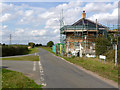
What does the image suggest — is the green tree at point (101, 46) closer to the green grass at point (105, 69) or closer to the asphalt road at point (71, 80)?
the green grass at point (105, 69)

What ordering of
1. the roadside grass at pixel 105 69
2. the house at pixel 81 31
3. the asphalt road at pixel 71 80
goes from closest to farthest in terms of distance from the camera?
the asphalt road at pixel 71 80 → the roadside grass at pixel 105 69 → the house at pixel 81 31

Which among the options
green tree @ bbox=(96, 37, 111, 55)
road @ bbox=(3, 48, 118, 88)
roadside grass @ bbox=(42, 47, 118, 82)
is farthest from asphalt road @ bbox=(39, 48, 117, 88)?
green tree @ bbox=(96, 37, 111, 55)

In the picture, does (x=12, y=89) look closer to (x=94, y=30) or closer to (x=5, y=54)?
(x=5, y=54)

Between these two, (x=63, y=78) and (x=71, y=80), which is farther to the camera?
(x=63, y=78)

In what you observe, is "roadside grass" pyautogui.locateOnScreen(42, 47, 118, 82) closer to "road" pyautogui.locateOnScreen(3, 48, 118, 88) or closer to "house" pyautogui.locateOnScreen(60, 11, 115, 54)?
"road" pyautogui.locateOnScreen(3, 48, 118, 88)

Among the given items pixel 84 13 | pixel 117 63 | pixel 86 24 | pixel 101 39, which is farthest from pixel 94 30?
pixel 117 63

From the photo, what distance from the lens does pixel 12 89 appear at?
6.91 meters

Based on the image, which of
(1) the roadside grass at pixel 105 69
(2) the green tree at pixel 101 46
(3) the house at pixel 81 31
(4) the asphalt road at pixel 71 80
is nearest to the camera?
(4) the asphalt road at pixel 71 80

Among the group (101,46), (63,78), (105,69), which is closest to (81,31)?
(101,46)

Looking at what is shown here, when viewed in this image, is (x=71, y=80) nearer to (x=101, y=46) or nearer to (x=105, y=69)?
(x=105, y=69)

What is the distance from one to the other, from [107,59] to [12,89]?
491 inches

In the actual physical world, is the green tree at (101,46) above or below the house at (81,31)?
below

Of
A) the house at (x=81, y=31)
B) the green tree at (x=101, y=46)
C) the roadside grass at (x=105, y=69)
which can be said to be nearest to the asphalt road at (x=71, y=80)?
the roadside grass at (x=105, y=69)

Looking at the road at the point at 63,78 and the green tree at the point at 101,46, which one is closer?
the road at the point at 63,78
